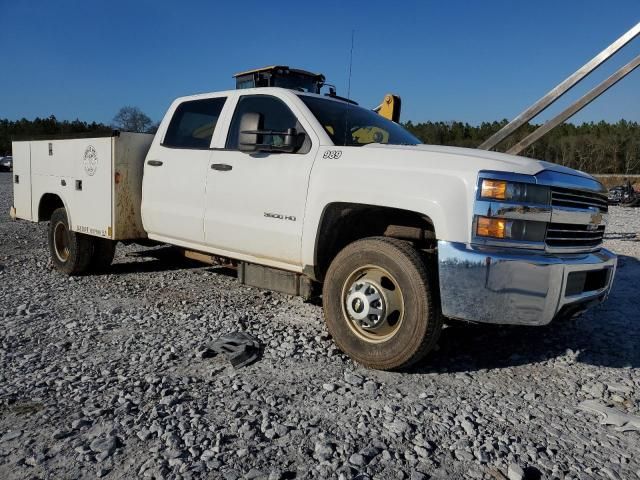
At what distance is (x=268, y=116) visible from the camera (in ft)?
14.7

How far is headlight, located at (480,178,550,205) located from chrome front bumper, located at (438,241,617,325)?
31cm

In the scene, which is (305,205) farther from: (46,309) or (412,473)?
(46,309)

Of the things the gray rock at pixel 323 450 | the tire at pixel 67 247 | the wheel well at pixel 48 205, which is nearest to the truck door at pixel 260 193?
the gray rock at pixel 323 450

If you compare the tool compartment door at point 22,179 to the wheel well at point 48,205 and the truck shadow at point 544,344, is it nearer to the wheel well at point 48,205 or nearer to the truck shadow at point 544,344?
the wheel well at point 48,205

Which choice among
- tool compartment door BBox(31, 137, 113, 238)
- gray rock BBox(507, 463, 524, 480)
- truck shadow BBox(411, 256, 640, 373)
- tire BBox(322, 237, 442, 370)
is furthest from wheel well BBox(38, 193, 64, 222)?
gray rock BBox(507, 463, 524, 480)

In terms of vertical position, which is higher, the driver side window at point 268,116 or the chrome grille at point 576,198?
the driver side window at point 268,116

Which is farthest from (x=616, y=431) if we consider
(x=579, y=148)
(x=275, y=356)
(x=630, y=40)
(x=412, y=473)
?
(x=579, y=148)

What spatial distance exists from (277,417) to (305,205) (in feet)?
5.48

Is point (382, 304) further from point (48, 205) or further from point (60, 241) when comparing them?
point (48, 205)

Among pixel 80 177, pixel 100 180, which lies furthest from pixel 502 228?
pixel 80 177

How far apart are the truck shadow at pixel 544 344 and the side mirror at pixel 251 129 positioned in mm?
2086

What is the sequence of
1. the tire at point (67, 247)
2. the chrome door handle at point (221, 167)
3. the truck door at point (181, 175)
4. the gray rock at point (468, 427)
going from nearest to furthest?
the gray rock at point (468, 427), the chrome door handle at point (221, 167), the truck door at point (181, 175), the tire at point (67, 247)

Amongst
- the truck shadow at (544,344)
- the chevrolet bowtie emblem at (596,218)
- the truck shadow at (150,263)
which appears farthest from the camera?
the truck shadow at (150,263)

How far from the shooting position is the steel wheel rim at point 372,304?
3449 millimetres
